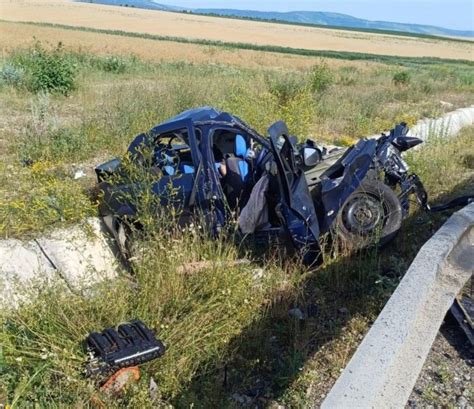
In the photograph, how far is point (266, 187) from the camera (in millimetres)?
5262

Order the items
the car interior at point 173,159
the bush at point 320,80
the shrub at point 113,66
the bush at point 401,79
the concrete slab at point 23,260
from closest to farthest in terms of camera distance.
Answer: the concrete slab at point 23,260 < the car interior at point 173,159 < the bush at point 320,80 < the shrub at point 113,66 < the bush at point 401,79

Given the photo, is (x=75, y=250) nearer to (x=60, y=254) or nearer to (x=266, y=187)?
(x=60, y=254)

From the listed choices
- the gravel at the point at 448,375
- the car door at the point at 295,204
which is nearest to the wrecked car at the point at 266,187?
the car door at the point at 295,204

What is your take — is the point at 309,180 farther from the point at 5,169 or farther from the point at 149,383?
the point at 5,169

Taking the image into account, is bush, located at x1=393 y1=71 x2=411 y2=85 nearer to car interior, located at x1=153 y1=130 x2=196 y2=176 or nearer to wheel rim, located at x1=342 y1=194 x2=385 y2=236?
car interior, located at x1=153 y1=130 x2=196 y2=176

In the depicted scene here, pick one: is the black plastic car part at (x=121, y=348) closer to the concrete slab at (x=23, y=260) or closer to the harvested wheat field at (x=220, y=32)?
the concrete slab at (x=23, y=260)

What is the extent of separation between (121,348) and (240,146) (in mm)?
3199

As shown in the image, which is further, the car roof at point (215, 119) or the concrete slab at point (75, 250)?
the car roof at point (215, 119)

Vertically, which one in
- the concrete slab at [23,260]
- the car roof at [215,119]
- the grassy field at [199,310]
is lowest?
the concrete slab at [23,260]

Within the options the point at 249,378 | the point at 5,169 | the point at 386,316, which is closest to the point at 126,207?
the point at 249,378

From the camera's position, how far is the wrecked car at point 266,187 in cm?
515

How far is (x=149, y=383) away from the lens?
349 cm

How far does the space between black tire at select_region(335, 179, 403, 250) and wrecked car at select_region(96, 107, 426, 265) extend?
0.03ft

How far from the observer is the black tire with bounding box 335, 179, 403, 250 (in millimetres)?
5445
